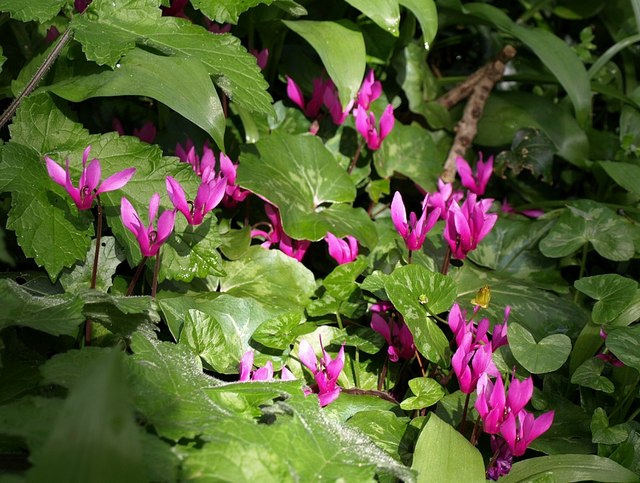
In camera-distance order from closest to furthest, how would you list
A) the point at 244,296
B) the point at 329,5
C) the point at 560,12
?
the point at 244,296 → the point at 329,5 → the point at 560,12

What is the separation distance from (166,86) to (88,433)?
1.12 metres

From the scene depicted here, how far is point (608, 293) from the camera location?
1822mm

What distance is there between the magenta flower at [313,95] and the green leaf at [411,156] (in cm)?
23

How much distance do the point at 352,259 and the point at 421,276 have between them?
0.26m

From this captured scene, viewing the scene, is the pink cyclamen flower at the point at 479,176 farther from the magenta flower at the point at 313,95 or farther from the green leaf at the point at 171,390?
the green leaf at the point at 171,390

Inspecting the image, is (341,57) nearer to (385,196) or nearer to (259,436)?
(385,196)

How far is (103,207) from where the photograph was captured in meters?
1.68

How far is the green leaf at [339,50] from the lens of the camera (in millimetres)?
2203

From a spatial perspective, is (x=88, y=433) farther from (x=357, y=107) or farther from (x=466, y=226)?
(x=357, y=107)

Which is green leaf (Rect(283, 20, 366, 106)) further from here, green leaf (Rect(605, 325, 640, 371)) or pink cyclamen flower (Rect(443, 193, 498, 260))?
green leaf (Rect(605, 325, 640, 371))

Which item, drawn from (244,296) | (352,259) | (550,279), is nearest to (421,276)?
(352,259)

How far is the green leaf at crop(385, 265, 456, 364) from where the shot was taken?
1665 mm

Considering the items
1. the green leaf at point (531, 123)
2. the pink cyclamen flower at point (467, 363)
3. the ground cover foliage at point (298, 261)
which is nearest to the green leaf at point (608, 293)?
the ground cover foliage at point (298, 261)

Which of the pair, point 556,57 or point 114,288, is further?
point 556,57
